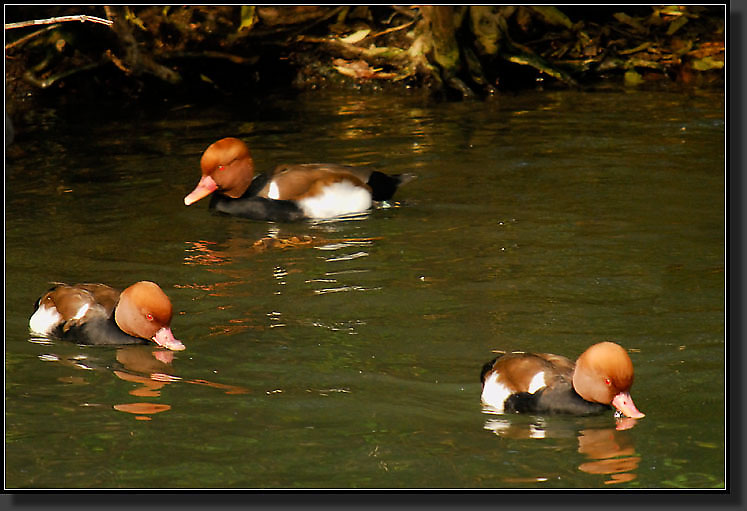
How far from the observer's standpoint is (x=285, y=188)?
9.28m

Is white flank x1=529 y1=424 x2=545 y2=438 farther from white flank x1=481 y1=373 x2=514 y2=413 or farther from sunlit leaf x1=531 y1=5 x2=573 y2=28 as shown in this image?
sunlit leaf x1=531 y1=5 x2=573 y2=28

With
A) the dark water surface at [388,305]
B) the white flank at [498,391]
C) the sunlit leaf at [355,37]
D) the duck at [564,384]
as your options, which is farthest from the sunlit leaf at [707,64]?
the white flank at [498,391]

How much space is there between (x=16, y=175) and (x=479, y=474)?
719 cm

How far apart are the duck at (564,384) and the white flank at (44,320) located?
2465 mm

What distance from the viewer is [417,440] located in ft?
16.9

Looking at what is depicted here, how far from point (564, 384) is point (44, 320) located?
9.70 feet

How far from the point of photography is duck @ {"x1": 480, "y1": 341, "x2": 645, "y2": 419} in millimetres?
5242

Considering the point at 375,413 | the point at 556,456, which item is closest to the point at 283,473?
the point at 375,413

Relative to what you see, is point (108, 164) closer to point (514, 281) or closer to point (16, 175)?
point (16, 175)

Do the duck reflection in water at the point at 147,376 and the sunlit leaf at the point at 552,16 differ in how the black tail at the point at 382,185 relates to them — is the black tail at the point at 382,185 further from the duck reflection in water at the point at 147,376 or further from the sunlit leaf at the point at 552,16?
the sunlit leaf at the point at 552,16

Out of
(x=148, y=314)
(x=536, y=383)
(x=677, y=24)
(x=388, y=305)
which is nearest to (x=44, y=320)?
(x=148, y=314)

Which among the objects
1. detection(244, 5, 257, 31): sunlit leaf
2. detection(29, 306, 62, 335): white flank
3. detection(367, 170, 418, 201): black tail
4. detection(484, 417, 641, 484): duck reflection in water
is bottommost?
detection(484, 417, 641, 484): duck reflection in water

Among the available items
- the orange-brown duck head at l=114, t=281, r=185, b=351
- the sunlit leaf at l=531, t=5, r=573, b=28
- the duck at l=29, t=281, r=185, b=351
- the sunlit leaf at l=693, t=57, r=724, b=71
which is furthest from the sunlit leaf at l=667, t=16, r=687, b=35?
the orange-brown duck head at l=114, t=281, r=185, b=351

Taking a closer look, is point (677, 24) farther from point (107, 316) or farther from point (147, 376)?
point (147, 376)
